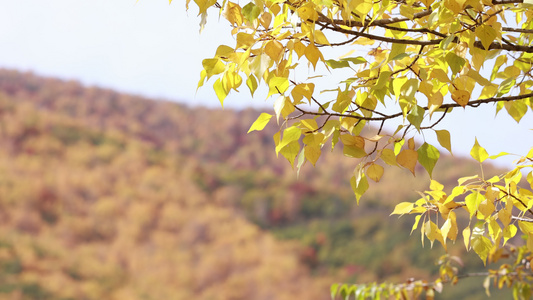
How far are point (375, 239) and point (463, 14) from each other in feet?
14.6

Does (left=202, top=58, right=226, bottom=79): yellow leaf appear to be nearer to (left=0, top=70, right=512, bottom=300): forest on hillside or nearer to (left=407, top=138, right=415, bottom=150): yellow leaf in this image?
(left=407, top=138, right=415, bottom=150): yellow leaf

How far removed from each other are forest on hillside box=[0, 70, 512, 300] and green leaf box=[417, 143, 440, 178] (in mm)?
3429

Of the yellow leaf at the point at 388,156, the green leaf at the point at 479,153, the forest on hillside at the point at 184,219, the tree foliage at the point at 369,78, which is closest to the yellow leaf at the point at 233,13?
the tree foliage at the point at 369,78

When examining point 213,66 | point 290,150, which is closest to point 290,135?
point 290,150

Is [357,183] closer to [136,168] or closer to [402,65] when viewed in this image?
[402,65]

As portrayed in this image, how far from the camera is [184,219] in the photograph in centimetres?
517

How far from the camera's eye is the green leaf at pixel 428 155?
600mm

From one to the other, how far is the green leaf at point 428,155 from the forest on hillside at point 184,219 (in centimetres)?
343

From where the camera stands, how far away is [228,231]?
507cm

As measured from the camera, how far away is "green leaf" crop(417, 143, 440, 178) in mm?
600

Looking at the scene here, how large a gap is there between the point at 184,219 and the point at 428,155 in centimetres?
475

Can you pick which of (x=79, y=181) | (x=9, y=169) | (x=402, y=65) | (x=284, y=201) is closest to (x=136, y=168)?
(x=79, y=181)

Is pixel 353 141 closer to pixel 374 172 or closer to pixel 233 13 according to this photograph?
pixel 374 172

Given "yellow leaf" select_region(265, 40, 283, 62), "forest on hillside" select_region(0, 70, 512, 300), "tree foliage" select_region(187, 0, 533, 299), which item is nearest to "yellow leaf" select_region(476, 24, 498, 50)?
"tree foliage" select_region(187, 0, 533, 299)
